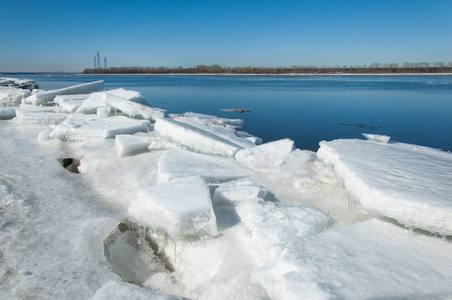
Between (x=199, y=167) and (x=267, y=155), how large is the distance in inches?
37.4

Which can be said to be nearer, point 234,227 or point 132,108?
point 234,227

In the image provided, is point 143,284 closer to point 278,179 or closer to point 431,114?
point 278,179

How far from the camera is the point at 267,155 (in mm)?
3566

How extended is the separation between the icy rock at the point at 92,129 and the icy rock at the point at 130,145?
67 centimetres

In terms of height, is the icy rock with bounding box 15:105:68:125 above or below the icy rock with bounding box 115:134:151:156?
above

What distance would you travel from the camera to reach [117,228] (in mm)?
2289

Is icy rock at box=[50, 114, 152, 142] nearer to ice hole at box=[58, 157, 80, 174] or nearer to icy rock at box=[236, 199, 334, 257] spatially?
ice hole at box=[58, 157, 80, 174]

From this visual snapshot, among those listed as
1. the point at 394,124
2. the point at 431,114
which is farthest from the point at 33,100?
the point at 431,114

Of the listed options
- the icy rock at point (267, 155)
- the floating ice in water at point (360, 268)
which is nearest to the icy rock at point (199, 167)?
the icy rock at point (267, 155)

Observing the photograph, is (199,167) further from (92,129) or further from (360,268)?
(92,129)

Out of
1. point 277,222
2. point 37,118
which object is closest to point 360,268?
point 277,222

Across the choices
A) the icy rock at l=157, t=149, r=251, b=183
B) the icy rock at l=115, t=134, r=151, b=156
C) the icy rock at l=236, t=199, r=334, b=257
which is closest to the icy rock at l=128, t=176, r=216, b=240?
the icy rock at l=236, t=199, r=334, b=257

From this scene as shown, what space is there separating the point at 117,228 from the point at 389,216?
1.94 meters

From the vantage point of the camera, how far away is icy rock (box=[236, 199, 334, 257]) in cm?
183
